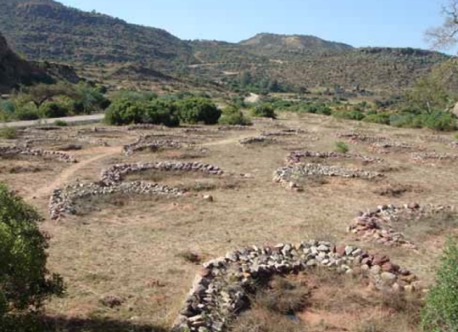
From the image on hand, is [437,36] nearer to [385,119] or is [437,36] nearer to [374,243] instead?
[374,243]

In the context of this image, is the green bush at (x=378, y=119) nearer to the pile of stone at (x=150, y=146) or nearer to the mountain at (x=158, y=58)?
the pile of stone at (x=150, y=146)

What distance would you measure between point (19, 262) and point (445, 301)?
5255 millimetres

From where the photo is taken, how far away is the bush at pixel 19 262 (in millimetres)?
6781

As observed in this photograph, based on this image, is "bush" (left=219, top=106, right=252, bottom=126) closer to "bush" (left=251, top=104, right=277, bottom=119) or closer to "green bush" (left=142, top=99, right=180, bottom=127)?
"green bush" (left=142, top=99, right=180, bottom=127)

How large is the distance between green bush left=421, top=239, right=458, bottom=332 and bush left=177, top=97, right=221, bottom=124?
34.8 metres

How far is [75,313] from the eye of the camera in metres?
8.60

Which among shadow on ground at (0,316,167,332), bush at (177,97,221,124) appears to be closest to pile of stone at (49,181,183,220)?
shadow on ground at (0,316,167,332)

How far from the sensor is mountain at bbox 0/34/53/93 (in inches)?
2739

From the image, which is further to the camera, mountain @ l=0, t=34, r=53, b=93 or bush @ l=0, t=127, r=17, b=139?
mountain @ l=0, t=34, r=53, b=93

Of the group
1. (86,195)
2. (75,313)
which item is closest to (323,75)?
(86,195)

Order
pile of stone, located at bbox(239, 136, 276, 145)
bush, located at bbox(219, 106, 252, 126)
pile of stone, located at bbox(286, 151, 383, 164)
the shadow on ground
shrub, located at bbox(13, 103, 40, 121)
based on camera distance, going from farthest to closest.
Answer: shrub, located at bbox(13, 103, 40, 121), bush, located at bbox(219, 106, 252, 126), pile of stone, located at bbox(239, 136, 276, 145), pile of stone, located at bbox(286, 151, 383, 164), the shadow on ground

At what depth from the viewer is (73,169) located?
69.8ft

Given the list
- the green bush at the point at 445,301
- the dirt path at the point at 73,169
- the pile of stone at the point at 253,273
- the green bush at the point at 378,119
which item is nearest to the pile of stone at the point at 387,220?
the pile of stone at the point at 253,273

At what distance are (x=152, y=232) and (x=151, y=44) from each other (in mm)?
145482
